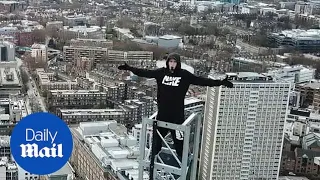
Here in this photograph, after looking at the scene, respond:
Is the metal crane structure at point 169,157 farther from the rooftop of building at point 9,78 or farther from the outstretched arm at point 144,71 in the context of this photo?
the rooftop of building at point 9,78

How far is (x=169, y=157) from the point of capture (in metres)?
0.89

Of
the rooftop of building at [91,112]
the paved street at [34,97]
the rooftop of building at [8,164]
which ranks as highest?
the rooftop of building at [8,164]

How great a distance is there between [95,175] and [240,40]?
7708mm

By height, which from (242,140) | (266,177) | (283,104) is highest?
(283,104)

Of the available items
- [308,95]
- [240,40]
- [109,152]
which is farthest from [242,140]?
[240,40]

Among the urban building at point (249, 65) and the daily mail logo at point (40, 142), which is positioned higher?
the daily mail logo at point (40, 142)

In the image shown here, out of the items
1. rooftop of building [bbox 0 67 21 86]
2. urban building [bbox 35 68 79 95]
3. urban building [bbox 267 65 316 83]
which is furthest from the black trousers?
urban building [bbox 267 65 316 83]

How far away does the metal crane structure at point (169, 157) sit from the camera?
0.85m

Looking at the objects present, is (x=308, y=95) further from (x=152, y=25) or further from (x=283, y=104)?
(x=152, y=25)

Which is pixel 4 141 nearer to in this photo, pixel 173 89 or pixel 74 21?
pixel 173 89

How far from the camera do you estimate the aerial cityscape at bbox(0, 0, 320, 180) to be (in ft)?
12.0

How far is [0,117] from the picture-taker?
5.72 meters

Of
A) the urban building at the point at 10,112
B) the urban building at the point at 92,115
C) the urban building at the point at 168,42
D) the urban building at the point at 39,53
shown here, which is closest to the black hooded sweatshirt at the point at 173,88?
the urban building at the point at 10,112

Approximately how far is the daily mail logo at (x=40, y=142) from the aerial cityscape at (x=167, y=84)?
0.47 feet
